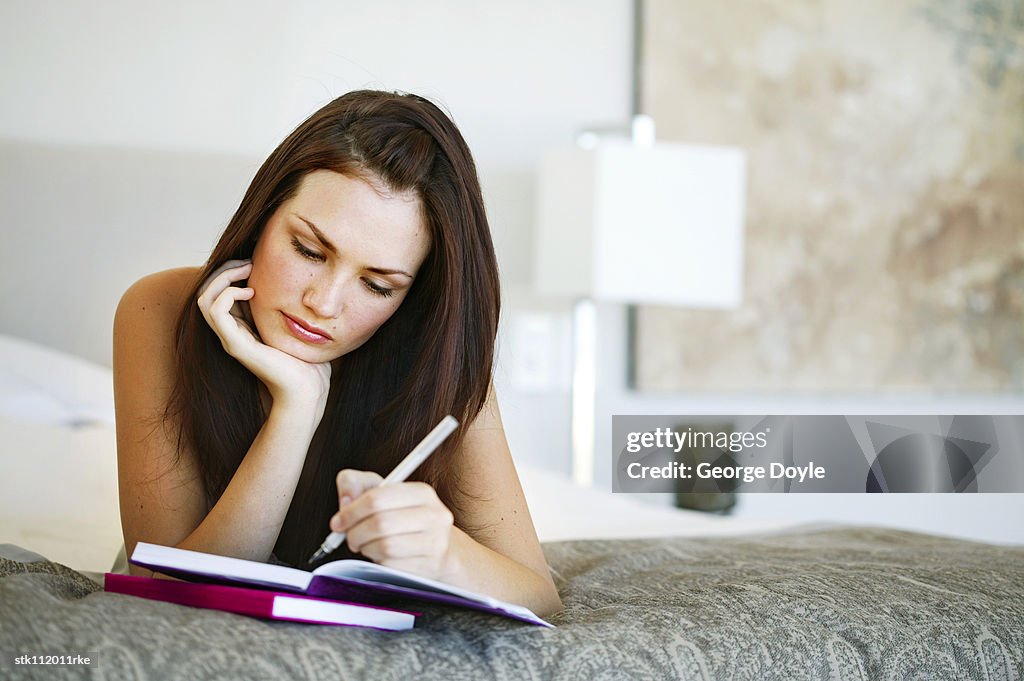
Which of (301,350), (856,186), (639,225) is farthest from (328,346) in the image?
(856,186)

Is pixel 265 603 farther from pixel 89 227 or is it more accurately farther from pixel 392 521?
pixel 89 227

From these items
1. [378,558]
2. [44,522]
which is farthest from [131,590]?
[44,522]

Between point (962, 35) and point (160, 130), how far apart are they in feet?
7.47

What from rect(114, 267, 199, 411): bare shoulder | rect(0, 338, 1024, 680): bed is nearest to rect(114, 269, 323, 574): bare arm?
rect(114, 267, 199, 411): bare shoulder

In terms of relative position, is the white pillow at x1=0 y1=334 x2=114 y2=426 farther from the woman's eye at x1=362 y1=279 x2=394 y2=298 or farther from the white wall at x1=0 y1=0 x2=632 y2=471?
the woman's eye at x1=362 y1=279 x2=394 y2=298

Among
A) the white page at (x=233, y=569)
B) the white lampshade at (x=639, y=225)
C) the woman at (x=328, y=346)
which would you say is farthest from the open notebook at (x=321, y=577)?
the white lampshade at (x=639, y=225)

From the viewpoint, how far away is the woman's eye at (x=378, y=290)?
1010 mm

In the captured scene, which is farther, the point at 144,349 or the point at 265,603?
the point at 144,349

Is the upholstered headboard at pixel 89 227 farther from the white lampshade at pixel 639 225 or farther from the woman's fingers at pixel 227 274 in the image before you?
the woman's fingers at pixel 227 274

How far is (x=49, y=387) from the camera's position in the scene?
6.23ft

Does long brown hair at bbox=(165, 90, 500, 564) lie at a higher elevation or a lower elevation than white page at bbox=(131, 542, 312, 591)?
higher

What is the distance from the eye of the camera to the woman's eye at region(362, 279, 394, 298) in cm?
101

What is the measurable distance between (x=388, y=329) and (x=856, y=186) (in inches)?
83.0

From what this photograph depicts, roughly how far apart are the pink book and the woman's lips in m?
0.29
